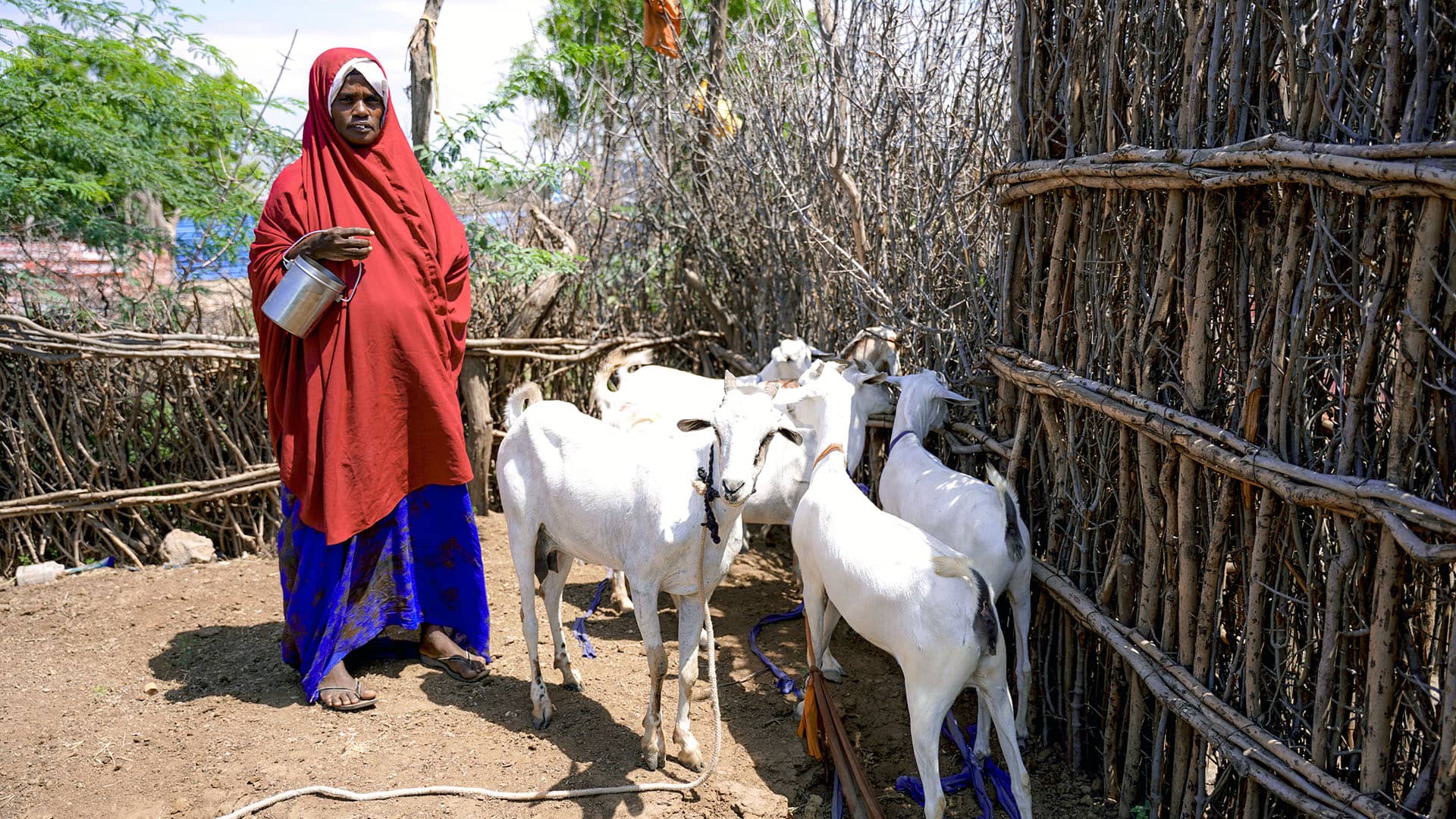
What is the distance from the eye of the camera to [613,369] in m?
6.76

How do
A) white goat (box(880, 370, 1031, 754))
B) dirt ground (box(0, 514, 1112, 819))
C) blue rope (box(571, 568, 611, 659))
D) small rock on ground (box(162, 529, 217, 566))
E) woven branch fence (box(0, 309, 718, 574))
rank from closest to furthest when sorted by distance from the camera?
dirt ground (box(0, 514, 1112, 819))
white goat (box(880, 370, 1031, 754))
blue rope (box(571, 568, 611, 659))
woven branch fence (box(0, 309, 718, 574))
small rock on ground (box(162, 529, 217, 566))

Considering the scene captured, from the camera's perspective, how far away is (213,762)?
3965 millimetres

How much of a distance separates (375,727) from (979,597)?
259 cm

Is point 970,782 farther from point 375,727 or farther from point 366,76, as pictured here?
point 366,76

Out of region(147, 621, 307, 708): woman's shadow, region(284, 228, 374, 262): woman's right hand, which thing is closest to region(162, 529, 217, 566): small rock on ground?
region(147, 621, 307, 708): woman's shadow

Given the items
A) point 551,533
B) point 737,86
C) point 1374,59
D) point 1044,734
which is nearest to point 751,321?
point 737,86

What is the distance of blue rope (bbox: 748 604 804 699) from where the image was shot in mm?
4708

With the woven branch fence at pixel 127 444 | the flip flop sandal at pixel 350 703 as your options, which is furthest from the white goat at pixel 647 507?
the woven branch fence at pixel 127 444

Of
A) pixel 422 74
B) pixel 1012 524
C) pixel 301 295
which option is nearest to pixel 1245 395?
pixel 1012 524

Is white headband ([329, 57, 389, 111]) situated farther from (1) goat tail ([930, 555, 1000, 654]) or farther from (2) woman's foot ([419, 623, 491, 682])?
(1) goat tail ([930, 555, 1000, 654])

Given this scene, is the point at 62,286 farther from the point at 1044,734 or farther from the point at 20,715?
the point at 1044,734

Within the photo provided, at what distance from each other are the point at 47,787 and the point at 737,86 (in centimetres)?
515

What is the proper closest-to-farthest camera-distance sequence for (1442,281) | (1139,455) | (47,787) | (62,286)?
(1442,281) < (1139,455) < (47,787) < (62,286)

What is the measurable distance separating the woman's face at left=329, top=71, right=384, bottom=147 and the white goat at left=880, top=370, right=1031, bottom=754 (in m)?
2.72
